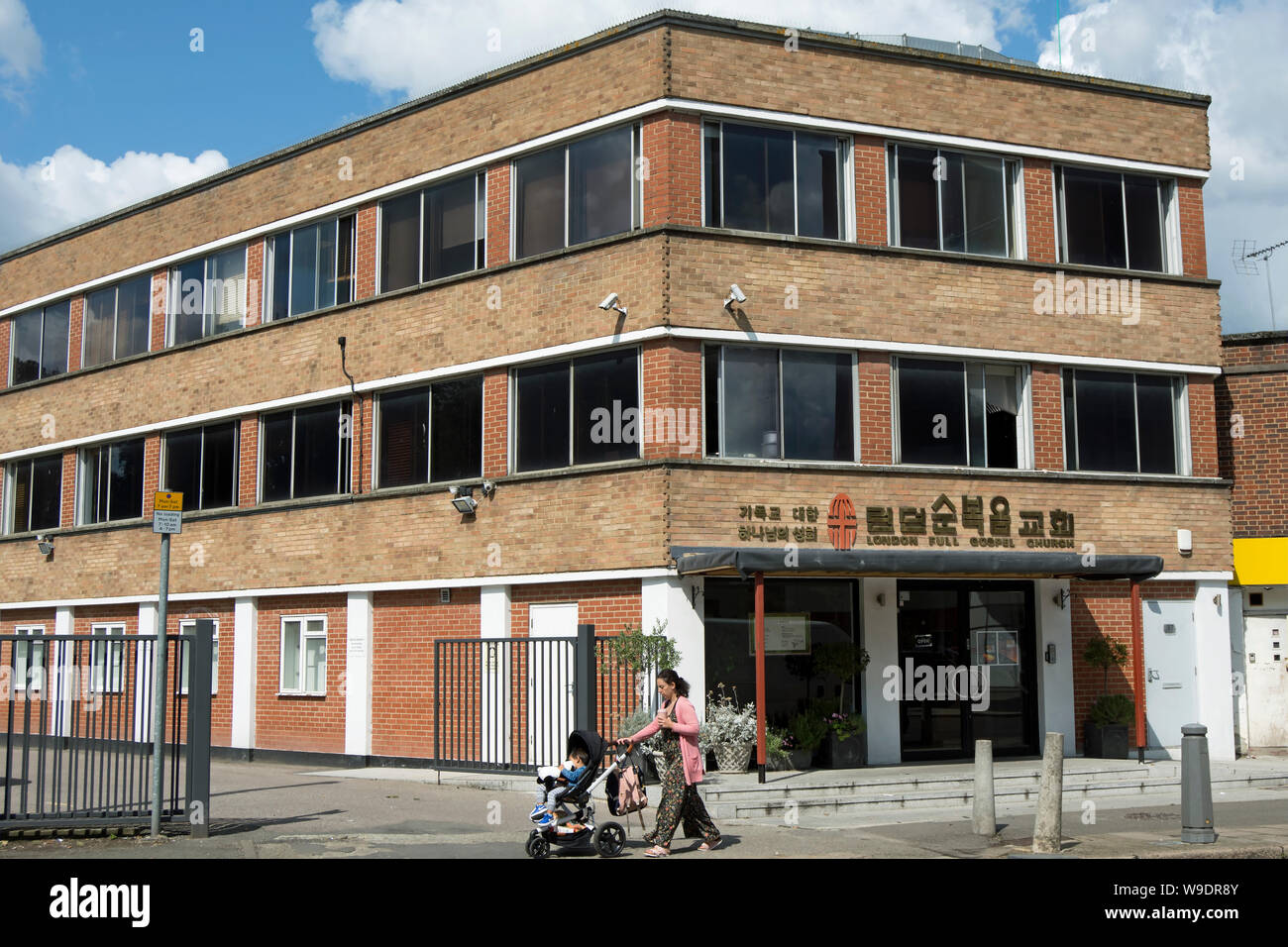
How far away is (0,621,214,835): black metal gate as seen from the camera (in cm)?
1289

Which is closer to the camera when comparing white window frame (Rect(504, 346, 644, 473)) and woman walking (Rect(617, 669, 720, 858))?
woman walking (Rect(617, 669, 720, 858))

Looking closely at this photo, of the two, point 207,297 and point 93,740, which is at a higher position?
point 207,297

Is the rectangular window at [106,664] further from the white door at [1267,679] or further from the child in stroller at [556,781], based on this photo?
the white door at [1267,679]

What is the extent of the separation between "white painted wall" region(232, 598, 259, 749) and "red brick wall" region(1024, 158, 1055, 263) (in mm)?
14882

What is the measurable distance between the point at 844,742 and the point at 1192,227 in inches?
433

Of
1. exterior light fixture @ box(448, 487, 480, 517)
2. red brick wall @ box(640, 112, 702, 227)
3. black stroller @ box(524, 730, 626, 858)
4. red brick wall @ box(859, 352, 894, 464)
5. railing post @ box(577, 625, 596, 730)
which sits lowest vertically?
black stroller @ box(524, 730, 626, 858)

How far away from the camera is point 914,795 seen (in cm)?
1661

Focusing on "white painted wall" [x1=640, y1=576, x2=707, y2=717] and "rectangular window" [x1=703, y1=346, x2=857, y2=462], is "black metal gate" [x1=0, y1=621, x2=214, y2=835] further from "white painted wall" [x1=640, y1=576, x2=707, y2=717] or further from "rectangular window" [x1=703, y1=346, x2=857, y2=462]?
"rectangular window" [x1=703, y1=346, x2=857, y2=462]

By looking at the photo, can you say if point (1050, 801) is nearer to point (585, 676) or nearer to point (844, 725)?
point (844, 725)

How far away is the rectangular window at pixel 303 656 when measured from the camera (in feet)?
75.4

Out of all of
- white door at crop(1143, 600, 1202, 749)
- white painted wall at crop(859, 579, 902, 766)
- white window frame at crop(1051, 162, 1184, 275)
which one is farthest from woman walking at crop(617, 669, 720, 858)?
white window frame at crop(1051, 162, 1184, 275)

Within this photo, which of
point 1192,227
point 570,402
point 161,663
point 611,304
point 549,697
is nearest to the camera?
point 161,663

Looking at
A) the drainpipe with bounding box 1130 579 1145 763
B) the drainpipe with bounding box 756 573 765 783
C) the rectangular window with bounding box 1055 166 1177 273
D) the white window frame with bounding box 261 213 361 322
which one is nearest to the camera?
the drainpipe with bounding box 756 573 765 783

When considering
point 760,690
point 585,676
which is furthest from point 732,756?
point 585,676
